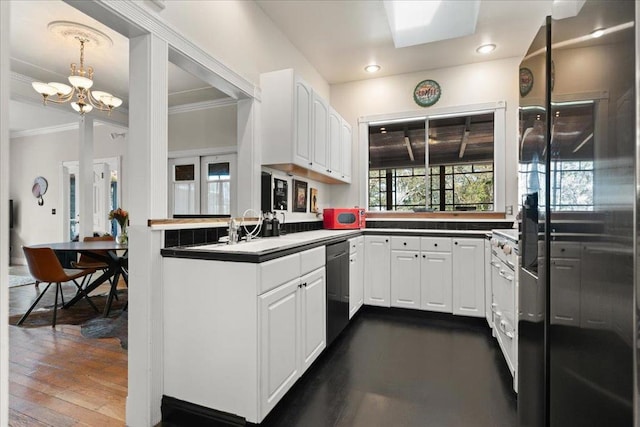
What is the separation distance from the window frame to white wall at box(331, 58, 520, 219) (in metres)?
0.04

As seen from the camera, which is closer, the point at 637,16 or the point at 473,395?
the point at 637,16

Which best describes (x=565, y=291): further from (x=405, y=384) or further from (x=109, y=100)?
(x=109, y=100)

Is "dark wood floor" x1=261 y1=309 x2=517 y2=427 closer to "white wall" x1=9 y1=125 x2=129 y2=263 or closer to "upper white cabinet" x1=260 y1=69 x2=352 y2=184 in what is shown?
"upper white cabinet" x1=260 y1=69 x2=352 y2=184

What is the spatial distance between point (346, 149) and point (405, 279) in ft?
5.84

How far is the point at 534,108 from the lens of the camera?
104 centimetres

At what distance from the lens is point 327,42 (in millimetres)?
3365

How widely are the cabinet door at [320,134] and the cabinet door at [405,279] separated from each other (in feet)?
4.14

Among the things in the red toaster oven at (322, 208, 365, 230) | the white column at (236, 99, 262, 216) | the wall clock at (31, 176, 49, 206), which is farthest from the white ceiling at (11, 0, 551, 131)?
the wall clock at (31, 176, 49, 206)

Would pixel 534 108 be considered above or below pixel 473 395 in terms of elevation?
above

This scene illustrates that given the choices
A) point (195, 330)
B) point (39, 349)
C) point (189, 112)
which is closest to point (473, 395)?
point (195, 330)

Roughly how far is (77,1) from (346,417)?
7.97 feet

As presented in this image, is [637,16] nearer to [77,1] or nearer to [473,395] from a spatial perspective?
[77,1]

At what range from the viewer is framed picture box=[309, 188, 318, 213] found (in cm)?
386

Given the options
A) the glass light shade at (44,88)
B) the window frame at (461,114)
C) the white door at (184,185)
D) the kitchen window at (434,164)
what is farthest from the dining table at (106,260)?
the kitchen window at (434,164)
